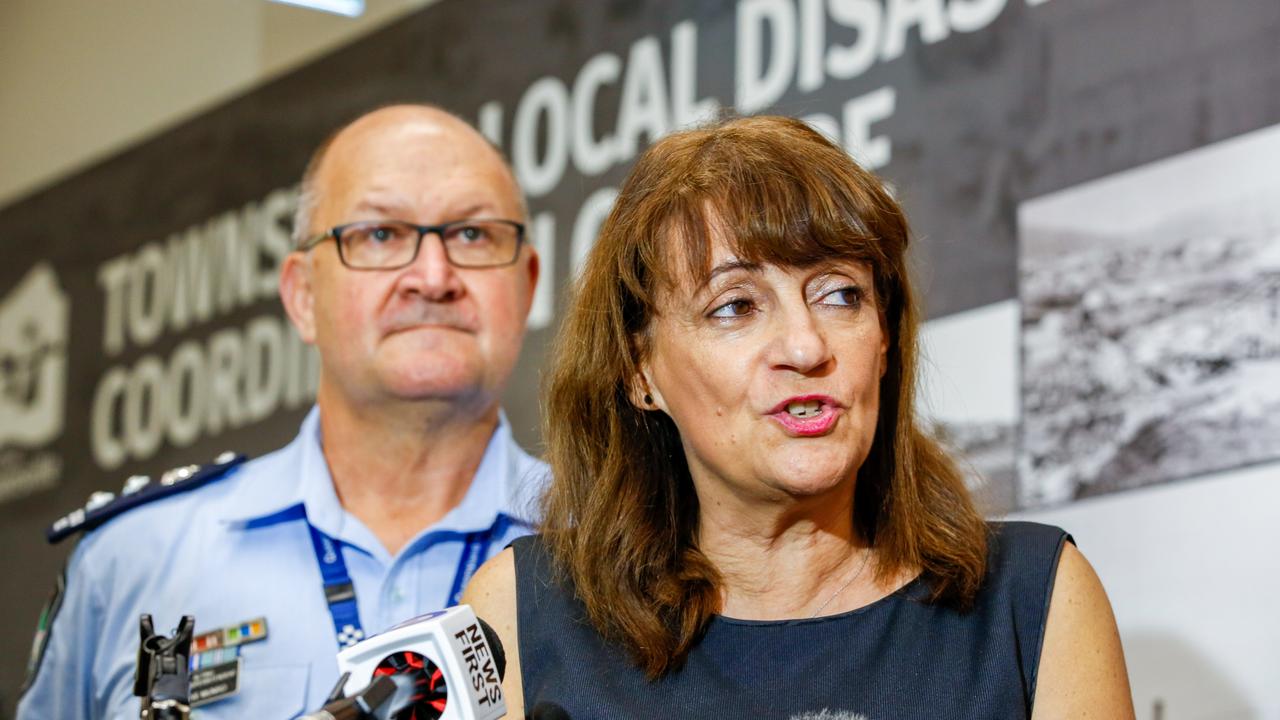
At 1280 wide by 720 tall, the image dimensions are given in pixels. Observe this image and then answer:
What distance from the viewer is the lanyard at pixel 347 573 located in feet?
8.77

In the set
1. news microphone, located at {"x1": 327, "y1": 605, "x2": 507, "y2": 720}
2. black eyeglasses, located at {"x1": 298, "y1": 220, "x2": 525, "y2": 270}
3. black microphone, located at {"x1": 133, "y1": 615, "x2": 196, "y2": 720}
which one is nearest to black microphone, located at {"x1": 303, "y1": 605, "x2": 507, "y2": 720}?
news microphone, located at {"x1": 327, "y1": 605, "x2": 507, "y2": 720}

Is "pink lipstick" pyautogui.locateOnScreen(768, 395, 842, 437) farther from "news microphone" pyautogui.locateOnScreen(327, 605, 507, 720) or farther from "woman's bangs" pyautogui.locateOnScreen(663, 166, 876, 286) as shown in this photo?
"news microphone" pyautogui.locateOnScreen(327, 605, 507, 720)

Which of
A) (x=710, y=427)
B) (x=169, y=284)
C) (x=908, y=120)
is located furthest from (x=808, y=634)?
(x=169, y=284)

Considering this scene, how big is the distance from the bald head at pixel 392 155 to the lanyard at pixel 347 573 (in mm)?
581

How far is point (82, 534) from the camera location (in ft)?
9.99

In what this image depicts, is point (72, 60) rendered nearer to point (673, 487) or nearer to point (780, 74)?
point (780, 74)

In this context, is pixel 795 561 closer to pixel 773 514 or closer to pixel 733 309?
pixel 773 514

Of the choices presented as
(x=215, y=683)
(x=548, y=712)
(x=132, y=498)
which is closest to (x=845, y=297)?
(x=548, y=712)

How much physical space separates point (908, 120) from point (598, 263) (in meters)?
1.15

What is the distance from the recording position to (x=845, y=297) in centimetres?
201

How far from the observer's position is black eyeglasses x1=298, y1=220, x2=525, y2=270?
Answer: 292 centimetres

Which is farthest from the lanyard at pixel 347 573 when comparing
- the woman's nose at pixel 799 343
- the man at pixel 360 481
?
the woman's nose at pixel 799 343

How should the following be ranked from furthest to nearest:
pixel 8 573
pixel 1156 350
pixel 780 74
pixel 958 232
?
pixel 8 573 → pixel 780 74 → pixel 958 232 → pixel 1156 350

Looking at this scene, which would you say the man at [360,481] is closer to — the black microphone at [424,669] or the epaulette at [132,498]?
the epaulette at [132,498]
